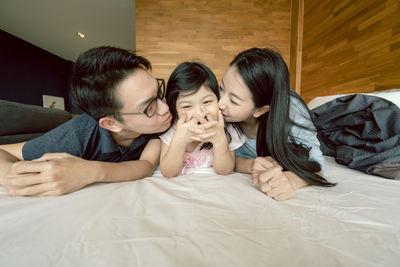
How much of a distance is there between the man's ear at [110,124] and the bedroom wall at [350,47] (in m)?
1.99

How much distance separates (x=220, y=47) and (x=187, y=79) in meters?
2.42

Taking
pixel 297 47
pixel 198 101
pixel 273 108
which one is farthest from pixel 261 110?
pixel 297 47

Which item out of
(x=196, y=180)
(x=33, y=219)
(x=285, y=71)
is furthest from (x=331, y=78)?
(x=33, y=219)

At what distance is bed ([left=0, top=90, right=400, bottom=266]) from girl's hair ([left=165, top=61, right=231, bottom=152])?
49 centimetres

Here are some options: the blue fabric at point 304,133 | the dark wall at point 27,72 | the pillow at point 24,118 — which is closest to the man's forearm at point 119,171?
the blue fabric at point 304,133

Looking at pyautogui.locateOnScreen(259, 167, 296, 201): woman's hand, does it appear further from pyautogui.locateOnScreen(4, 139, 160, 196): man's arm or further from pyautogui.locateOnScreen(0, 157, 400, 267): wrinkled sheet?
pyautogui.locateOnScreen(4, 139, 160, 196): man's arm

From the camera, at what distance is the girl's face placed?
0.80 m

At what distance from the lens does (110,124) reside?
0.79m

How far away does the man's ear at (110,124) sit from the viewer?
30.0 inches

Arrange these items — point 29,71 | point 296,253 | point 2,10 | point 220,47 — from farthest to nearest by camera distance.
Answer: point 29,71
point 2,10
point 220,47
point 296,253

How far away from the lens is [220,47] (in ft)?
9.52

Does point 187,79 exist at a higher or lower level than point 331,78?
lower

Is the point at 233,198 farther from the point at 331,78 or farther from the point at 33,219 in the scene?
the point at 331,78

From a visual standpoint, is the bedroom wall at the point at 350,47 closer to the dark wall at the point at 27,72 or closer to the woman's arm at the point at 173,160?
the woman's arm at the point at 173,160
